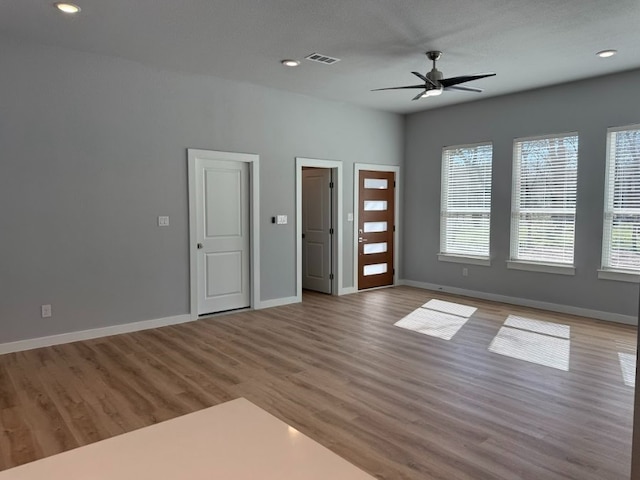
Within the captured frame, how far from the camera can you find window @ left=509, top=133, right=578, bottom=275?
6.10m

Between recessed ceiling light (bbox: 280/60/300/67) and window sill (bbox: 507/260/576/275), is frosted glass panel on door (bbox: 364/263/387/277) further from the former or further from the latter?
recessed ceiling light (bbox: 280/60/300/67)

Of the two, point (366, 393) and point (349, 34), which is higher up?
point (349, 34)

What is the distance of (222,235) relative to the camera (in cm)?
602

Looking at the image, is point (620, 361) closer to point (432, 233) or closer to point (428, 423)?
point (428, 423)

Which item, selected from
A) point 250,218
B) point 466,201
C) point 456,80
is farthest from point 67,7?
point 466,201

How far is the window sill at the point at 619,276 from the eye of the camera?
216 inches

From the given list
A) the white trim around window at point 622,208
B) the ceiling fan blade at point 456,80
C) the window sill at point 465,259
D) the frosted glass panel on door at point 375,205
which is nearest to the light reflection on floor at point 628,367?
Result: the white trim around window at point 622,208

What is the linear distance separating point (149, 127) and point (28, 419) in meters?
3.34

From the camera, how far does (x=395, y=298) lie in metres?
7.14

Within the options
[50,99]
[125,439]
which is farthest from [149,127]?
[125,439]

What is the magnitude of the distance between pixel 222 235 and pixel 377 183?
3122 mm

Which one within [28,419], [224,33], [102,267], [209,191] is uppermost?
[224,33]

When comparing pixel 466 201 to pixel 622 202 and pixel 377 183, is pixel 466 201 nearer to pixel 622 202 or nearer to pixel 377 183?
pixel 377 183

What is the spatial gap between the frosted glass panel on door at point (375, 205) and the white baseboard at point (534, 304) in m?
1.48
